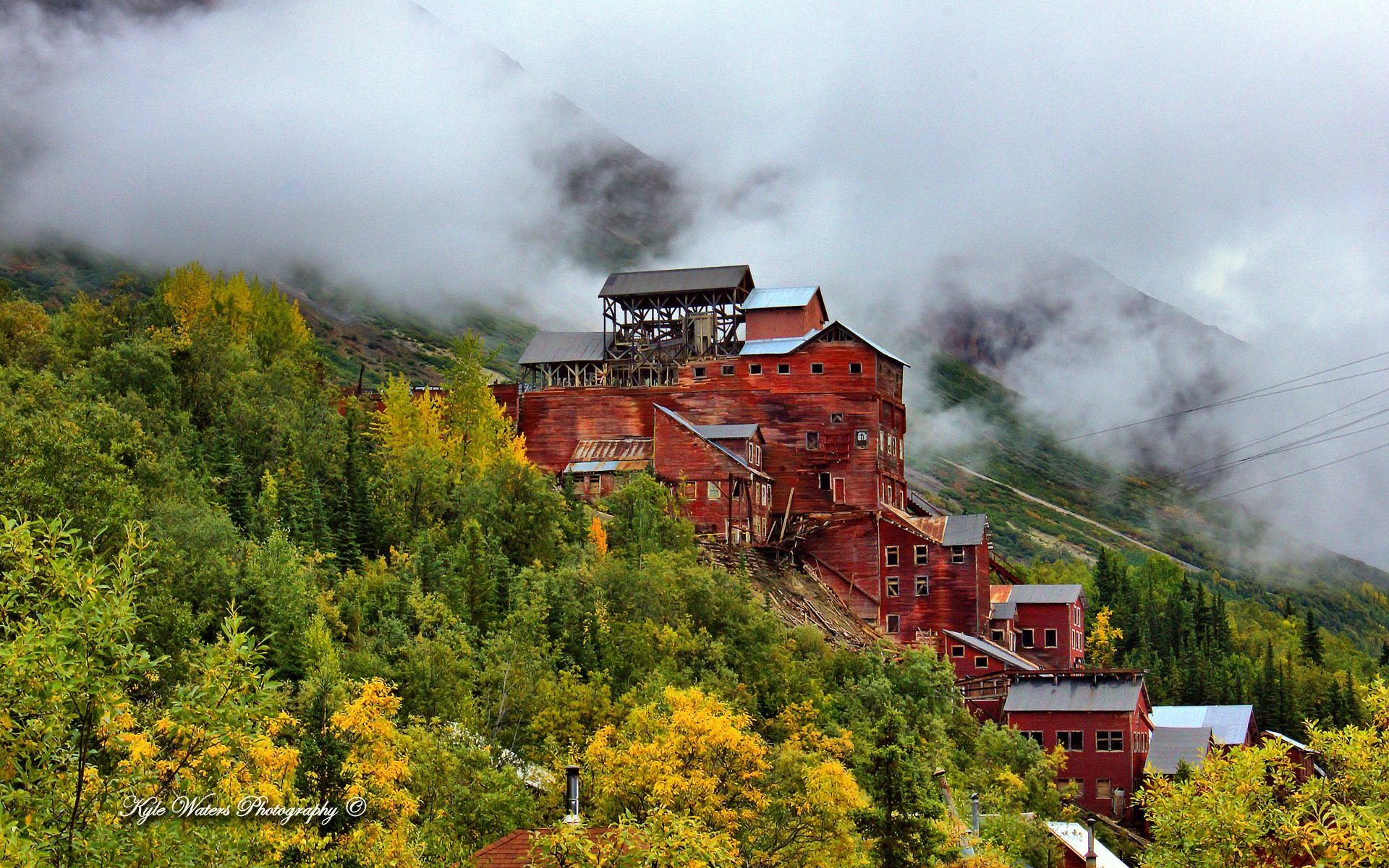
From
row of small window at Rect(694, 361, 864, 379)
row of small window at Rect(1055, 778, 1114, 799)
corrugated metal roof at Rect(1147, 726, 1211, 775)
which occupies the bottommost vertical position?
row of small window at Rect(1055, 778, 1114, 799)

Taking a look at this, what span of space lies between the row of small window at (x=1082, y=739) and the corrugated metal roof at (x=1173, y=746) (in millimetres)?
2249

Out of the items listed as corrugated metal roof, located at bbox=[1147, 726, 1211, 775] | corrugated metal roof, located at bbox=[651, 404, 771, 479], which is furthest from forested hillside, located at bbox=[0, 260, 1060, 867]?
corrugated metal roof, located at bbox=[1147, 726, 1211, 775]

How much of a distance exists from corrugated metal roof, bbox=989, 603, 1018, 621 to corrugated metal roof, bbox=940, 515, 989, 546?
16.3 ft

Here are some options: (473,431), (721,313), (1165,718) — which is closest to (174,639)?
(473,431)

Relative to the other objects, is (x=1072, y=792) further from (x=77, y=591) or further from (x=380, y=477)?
(x=77, y=591)

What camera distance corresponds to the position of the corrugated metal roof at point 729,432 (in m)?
82.6

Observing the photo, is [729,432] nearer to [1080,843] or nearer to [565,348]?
[565,348]

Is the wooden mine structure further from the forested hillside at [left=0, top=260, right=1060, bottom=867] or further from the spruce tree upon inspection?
the spruce tree

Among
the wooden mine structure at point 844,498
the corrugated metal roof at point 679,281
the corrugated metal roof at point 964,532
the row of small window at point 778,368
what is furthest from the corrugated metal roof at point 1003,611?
the corrugated metal roof at point 679,281

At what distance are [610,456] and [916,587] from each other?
1833cm

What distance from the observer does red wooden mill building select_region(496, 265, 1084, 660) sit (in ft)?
269

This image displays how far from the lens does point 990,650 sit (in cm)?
8169

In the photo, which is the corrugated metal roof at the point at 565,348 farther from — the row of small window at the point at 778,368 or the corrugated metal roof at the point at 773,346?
the row of small window at the point at 778,368

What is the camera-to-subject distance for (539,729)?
51.1 meters
